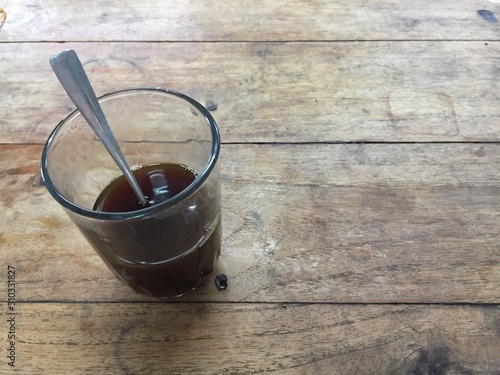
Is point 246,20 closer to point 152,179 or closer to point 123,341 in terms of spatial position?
point 152,179

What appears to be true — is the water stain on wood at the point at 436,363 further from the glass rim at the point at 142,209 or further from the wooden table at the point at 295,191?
the glass rim at the point at 142,209

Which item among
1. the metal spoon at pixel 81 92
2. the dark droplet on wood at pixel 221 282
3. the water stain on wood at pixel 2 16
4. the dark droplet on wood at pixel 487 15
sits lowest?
the dark droplet on wood at pixel 221 282

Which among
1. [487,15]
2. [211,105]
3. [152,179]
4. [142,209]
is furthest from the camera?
[487,15]

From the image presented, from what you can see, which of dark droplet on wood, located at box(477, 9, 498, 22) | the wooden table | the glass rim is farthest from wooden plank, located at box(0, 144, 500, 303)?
dark droplet on wood, located at box(477, 9, 498, 22)

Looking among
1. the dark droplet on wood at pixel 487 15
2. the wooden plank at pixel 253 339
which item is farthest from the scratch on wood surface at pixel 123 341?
the dark droplet on wood at pixel 487 15

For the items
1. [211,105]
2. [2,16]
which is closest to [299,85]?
[211,105]
